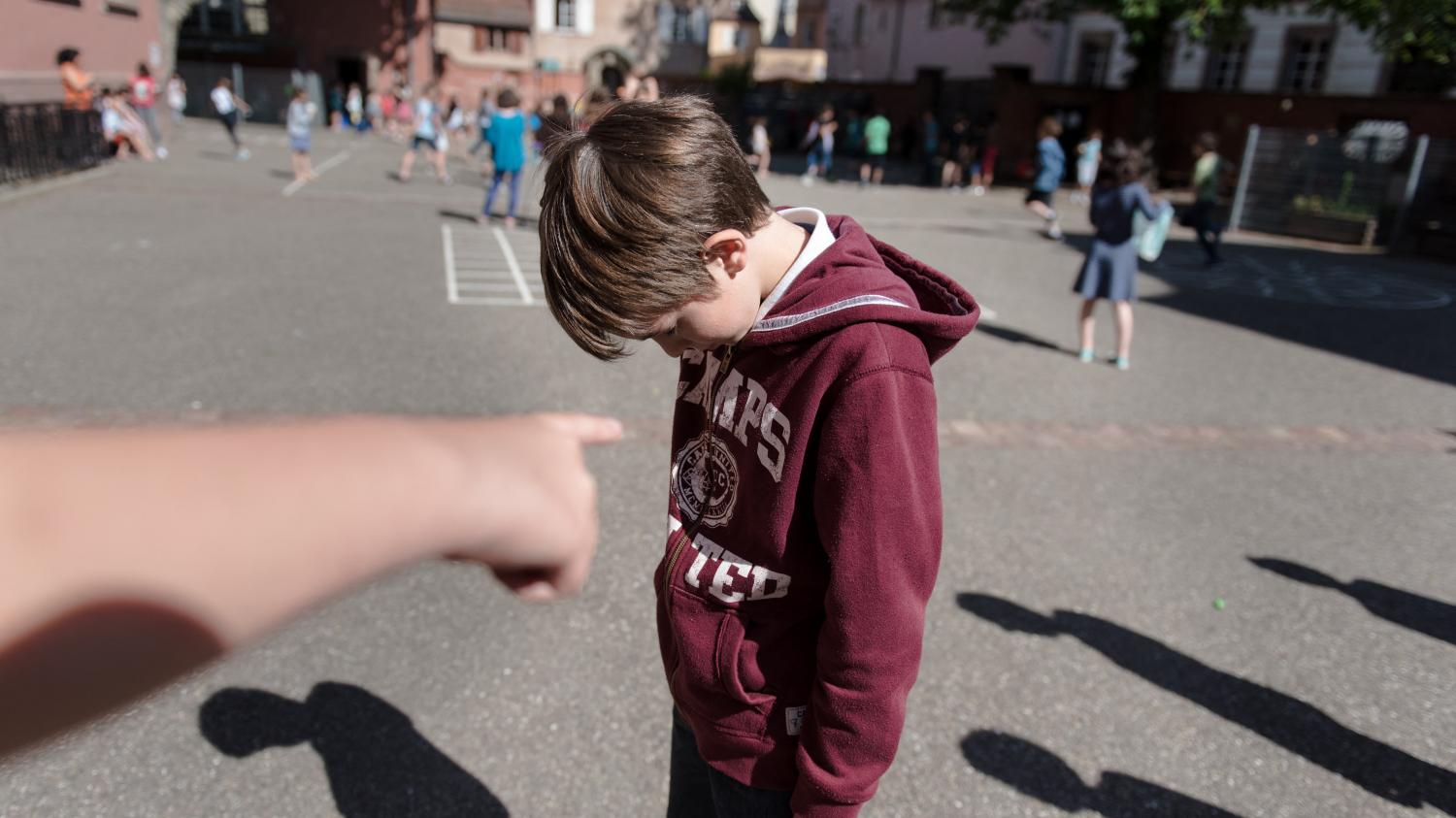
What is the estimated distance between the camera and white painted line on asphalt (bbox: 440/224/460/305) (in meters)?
9.09

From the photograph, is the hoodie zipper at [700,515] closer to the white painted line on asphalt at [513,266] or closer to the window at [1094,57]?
the white painted line on asphalt at [513,266]

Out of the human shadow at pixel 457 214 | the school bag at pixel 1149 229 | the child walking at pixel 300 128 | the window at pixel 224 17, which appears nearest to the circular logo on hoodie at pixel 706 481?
the school bag at pixel 1149 229

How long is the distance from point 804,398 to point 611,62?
170 feet

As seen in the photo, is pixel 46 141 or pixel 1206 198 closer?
pixel 1206 198

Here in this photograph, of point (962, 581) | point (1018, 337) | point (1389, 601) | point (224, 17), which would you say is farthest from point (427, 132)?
point (224, 17)

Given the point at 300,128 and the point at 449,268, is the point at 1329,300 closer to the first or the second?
the point at 449,268

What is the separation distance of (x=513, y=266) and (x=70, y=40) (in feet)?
54.0

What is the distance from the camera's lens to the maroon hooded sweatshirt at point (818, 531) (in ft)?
4.87

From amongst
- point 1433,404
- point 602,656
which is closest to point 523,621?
point 602,656

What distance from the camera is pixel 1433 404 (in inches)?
300

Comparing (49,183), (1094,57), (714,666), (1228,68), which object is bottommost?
(49,183)

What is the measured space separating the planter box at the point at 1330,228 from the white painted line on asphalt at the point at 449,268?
15.7m

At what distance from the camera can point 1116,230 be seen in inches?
297

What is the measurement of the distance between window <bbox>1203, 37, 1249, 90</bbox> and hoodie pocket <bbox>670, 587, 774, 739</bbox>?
117 ft
